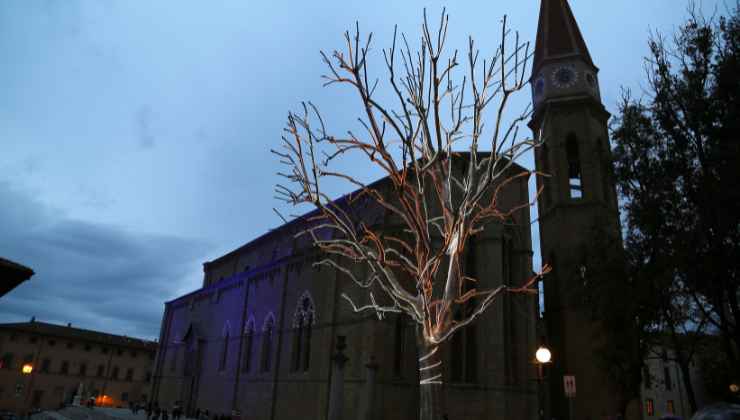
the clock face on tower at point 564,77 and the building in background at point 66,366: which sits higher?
the clock face on tower at point 564,77

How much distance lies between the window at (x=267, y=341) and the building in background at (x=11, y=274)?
20.0m

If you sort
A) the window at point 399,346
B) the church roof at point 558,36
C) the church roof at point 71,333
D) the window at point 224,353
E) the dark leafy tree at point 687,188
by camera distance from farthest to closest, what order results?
the church roof at point 71,333 → the window at point 224,353 → the church roof at point 558,36 → the window at point 399,346 → the dark leafy tree at point 687,188

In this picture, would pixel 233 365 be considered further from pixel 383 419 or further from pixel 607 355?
pixel 607 355

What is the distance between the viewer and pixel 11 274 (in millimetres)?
10328

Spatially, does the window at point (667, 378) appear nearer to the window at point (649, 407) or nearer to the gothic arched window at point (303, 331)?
the window at point (649, 407)

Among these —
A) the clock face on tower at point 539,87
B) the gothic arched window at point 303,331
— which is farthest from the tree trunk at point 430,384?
the clock face on tower at point 539,87

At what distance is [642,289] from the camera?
663 inches

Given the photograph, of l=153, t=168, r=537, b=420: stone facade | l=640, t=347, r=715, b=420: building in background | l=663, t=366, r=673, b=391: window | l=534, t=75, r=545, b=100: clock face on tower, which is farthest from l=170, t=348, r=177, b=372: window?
l=663, t=366, r=673, b=391: window

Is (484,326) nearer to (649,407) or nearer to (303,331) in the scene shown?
(303,331)

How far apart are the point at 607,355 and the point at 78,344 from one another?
193 feet

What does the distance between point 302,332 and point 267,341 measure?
4.19 meters

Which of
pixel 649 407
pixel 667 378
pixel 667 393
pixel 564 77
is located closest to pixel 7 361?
pixel 564 77

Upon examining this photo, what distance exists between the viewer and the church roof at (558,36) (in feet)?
92.2

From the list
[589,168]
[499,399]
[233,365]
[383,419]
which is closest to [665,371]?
[589,168]
